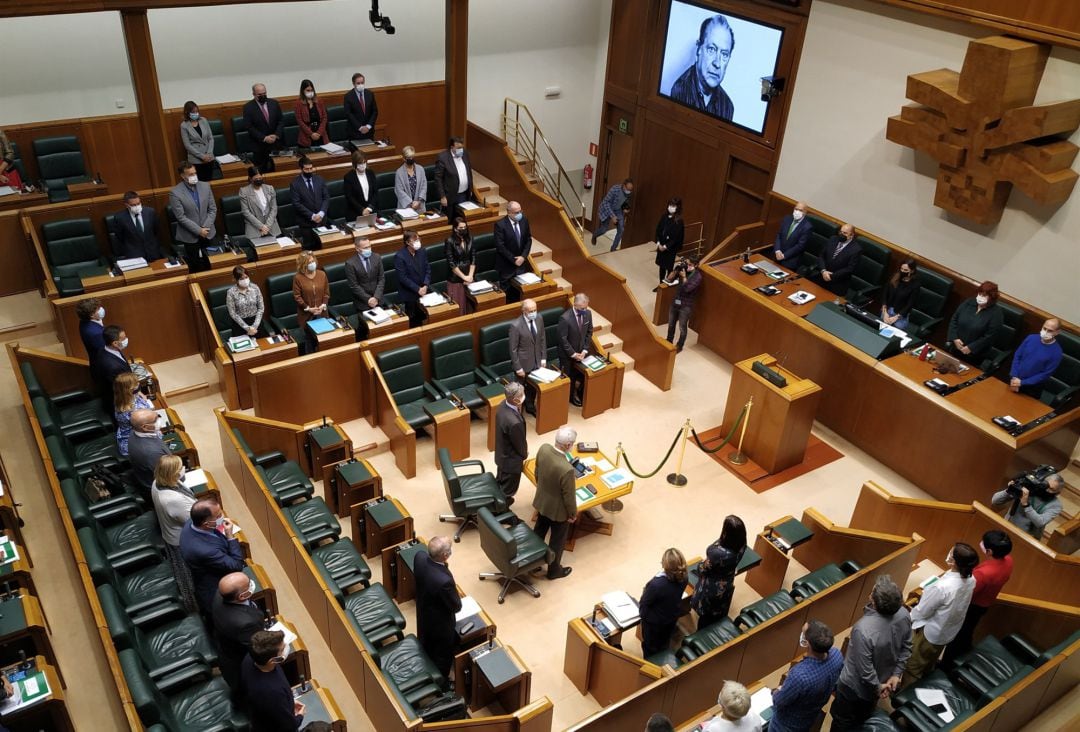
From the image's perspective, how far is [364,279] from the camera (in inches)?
359

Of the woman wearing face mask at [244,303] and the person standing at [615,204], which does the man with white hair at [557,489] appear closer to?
the woman wearing face mask at [244,303]

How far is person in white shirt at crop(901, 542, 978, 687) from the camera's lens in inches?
225

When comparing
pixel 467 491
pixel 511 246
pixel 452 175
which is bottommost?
pixel 467 491

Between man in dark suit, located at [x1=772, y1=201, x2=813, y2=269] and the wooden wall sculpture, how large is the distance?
145 centimetres

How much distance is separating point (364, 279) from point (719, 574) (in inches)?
191

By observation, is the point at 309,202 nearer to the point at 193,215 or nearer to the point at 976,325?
the point at 193,215

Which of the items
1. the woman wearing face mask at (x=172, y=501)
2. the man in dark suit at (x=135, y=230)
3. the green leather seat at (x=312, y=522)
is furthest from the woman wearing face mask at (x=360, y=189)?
the woman wearing face mask at (x=172, y=501)

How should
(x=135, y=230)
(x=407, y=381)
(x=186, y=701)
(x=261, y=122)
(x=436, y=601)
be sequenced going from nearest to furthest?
(x=186, y=701) → (x=436, y=601) → (x=407, y=381) → (x=135, y=230) → (x=261, y=122)

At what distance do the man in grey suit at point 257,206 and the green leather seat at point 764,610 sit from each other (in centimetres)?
650

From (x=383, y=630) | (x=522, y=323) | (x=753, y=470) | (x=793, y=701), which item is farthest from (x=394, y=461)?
(x=793, y=701)

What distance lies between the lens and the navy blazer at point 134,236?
9102 millimetres

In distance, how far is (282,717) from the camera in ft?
15.9

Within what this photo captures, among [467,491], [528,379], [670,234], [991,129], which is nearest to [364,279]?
[528,379]

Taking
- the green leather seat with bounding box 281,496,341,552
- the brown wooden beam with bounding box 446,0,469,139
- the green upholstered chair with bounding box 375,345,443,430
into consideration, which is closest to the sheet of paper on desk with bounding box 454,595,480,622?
the green leather seat with bounding box 281,496,341,552
